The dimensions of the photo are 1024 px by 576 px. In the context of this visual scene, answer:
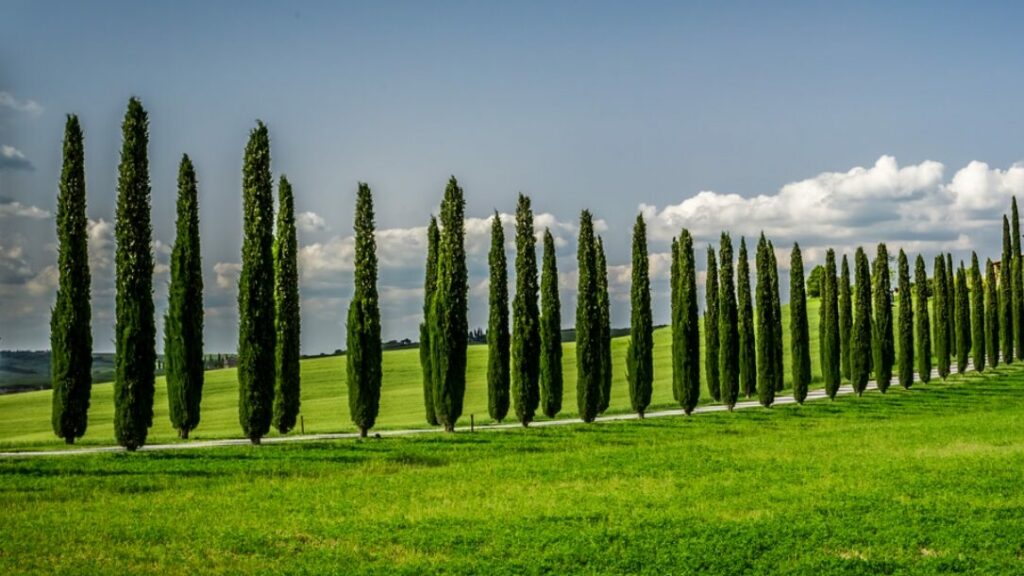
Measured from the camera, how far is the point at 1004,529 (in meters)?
18.6

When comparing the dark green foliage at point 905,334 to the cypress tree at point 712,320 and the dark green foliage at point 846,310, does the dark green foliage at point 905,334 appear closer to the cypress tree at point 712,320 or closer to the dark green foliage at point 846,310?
the dark green foliage at point 846,310

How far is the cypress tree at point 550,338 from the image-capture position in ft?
153

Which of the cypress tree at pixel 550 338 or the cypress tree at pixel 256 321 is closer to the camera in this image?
the cypress tree at pixel 256 321

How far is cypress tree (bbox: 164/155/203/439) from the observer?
A: 118 ft

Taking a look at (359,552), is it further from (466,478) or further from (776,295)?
(776,295)

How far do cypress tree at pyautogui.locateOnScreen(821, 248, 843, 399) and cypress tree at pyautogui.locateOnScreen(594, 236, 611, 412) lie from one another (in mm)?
14981

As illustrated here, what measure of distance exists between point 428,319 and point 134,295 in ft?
44.2

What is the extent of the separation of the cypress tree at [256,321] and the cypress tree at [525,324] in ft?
38.3

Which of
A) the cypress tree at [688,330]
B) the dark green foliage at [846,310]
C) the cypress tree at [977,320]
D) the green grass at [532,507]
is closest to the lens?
the green grass at [532,507]

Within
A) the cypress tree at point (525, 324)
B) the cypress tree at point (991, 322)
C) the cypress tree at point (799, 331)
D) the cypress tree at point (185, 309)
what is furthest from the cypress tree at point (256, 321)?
the cypress tree at point (991, 322)

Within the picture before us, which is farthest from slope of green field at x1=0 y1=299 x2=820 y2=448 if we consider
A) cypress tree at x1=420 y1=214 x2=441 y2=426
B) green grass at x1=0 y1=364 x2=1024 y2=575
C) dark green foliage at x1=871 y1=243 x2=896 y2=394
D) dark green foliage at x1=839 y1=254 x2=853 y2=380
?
green grass at x1=0 y1=364 x2=1024 y2=575

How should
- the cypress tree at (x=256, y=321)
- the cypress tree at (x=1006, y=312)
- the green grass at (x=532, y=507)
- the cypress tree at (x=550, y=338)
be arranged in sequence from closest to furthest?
the green grass at (x=532, y=507), the cypress tree at (x=256, y=321), the cypress tree at (x=550, y=338), the cypress tree at (x=1006, y=312)

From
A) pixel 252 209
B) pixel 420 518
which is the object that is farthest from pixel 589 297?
pixel 420 518

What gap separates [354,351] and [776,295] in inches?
1070
